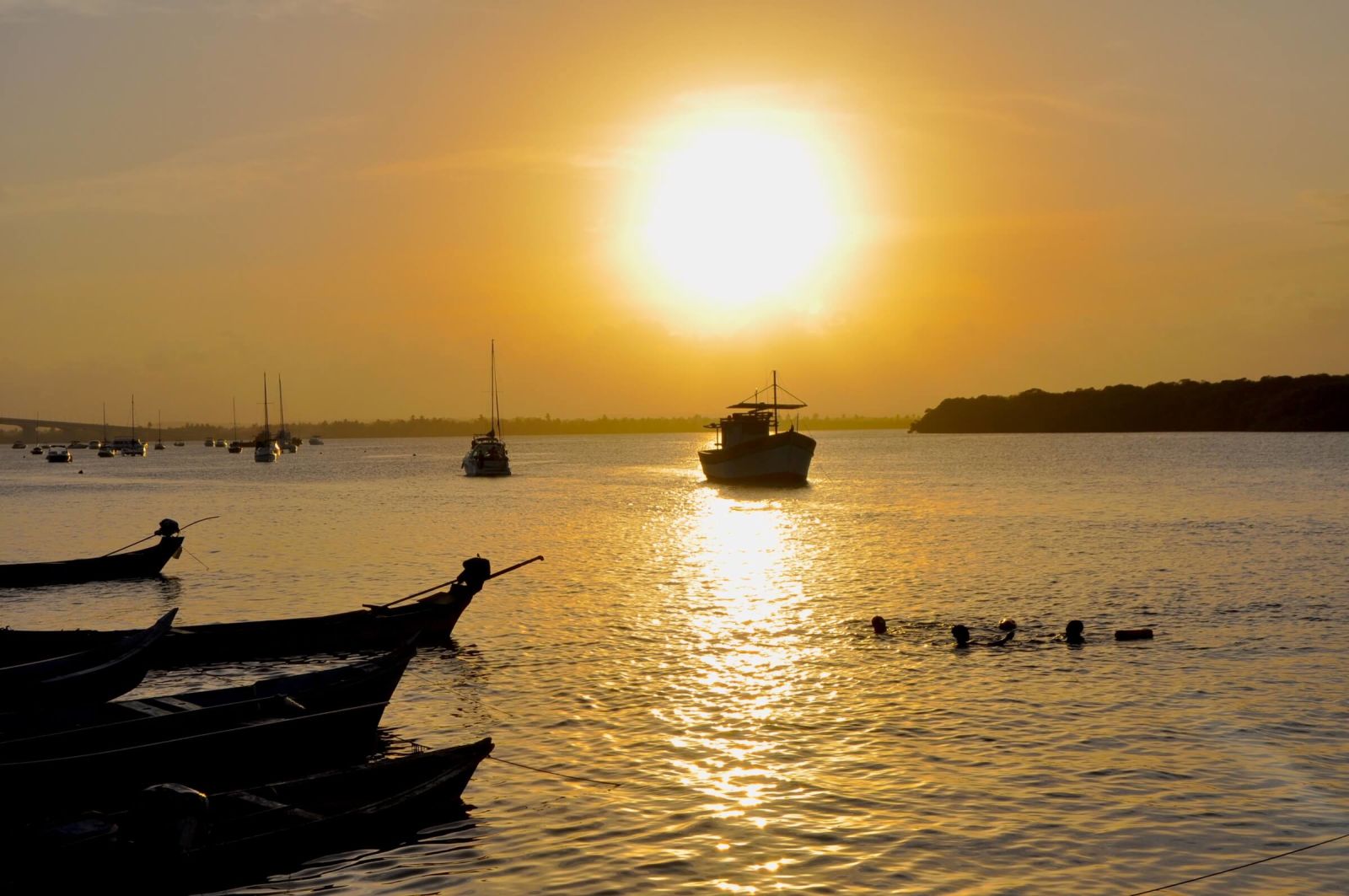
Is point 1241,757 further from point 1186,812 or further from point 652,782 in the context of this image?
point 652,782

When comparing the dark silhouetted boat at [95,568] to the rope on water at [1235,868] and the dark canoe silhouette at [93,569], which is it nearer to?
the dark canoe silhouette at [93,569]

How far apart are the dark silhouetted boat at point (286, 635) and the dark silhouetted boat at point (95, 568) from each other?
16859 millimetres

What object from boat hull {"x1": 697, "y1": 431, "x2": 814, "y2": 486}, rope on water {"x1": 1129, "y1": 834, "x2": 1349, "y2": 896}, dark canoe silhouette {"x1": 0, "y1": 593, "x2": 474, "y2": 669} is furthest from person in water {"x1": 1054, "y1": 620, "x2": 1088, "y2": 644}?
boat hull {"x1": 697, "y1": 431, "x2": 814, "y2": 486}

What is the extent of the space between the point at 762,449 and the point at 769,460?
1.39 m

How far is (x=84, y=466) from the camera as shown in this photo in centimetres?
19950

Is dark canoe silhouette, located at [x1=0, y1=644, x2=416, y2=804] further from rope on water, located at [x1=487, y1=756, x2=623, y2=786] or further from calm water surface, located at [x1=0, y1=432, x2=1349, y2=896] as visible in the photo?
calm water surface, located at [x1=0, y1=432, x2=1349, y2=896]

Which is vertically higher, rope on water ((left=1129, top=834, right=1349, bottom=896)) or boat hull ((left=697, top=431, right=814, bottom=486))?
boat hull ((left=697, top=431, right=814, bottom=486))

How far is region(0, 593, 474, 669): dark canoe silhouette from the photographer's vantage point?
24.0 metres

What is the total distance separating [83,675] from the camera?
1769cm

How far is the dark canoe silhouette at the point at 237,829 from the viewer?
11.3m

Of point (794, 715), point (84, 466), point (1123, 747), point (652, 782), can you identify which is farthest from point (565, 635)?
point (84, 466)

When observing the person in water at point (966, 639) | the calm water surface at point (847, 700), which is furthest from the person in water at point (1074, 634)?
the person in water at point (966, 639)

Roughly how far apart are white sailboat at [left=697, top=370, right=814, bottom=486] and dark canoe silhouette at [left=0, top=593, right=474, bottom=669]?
256 ft

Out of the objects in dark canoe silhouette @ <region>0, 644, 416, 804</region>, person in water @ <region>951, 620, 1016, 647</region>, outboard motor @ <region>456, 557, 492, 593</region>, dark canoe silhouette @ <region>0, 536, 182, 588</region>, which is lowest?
person in water @ <region>951, 620, 1016, 647</region>
